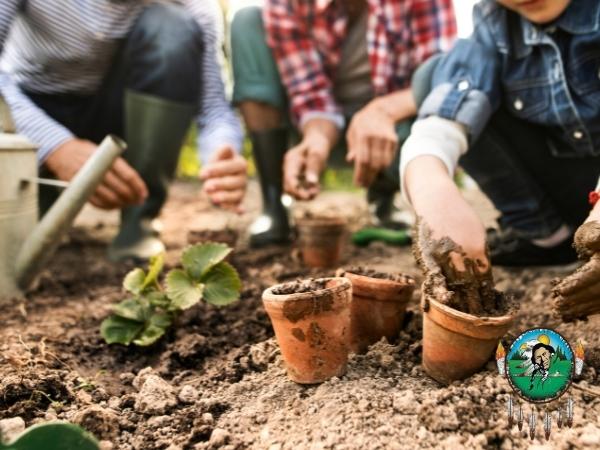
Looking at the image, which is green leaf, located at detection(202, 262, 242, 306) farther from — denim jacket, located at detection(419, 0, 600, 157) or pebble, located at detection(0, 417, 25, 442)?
denim jacket, located at detection(419, 0, 600, 157)

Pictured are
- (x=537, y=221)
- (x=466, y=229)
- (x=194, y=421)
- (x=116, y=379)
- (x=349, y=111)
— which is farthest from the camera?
(x=349, y=111)

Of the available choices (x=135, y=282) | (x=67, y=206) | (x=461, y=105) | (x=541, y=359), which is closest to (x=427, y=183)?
(x=461, y=105)

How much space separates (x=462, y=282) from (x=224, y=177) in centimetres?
112

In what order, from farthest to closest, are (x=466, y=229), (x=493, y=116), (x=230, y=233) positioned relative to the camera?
(x=230, y=233), (x=493, y=116), (x=466, y=229)

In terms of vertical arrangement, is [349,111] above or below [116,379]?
above

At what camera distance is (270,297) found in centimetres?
126

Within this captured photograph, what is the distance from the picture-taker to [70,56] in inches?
97.7

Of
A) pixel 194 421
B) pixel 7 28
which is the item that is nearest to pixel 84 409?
pixel 194 421

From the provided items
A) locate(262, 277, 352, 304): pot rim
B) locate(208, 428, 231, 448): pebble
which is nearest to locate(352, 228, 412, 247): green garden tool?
locate(262, 277, 352, 304): pot rim

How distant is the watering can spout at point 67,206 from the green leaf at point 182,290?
17.1 inches

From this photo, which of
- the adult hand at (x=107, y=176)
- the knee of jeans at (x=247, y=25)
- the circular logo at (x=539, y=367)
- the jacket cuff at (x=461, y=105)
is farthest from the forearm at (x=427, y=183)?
the knee of jeans at (x=247, y=25)

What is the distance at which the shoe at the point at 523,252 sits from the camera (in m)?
2.21

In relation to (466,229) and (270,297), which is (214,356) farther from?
(466,229)

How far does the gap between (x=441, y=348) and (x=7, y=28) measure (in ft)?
5.93
